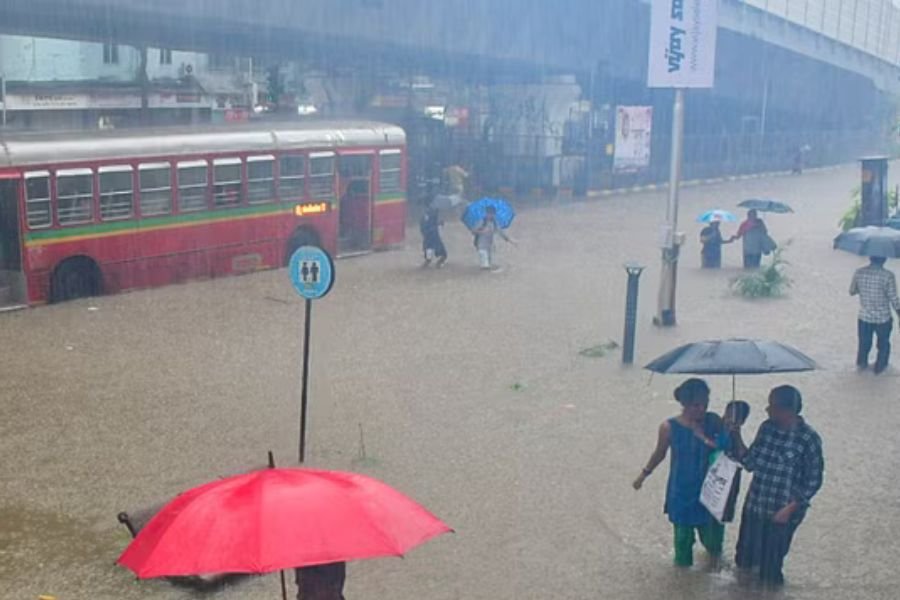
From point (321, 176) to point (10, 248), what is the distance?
21.6 feet

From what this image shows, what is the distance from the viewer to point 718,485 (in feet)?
22.2

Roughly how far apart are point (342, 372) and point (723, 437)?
7148 mm

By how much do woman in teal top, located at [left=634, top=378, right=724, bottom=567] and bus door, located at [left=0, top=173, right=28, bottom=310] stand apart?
483 inches

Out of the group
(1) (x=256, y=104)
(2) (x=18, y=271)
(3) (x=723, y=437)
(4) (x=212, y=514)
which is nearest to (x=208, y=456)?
(3) (x=723, y=437)

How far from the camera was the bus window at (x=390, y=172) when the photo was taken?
23156mm

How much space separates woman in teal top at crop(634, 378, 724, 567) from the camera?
22.5ft

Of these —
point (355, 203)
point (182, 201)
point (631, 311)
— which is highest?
point (182, 201)

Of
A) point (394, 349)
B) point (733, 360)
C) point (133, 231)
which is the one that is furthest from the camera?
point (133, 231)

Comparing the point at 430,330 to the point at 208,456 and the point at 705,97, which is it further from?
the point at 705,97

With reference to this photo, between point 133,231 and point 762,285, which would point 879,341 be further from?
point 133,231

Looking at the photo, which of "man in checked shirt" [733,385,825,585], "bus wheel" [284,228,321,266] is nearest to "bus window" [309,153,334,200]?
"bus wheel" [284,228,321,266]

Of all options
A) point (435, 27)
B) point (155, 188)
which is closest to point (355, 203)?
point (155, 188)

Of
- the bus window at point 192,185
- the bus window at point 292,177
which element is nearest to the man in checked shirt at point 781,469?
the bus window at point 192,185

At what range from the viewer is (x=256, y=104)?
123ft
